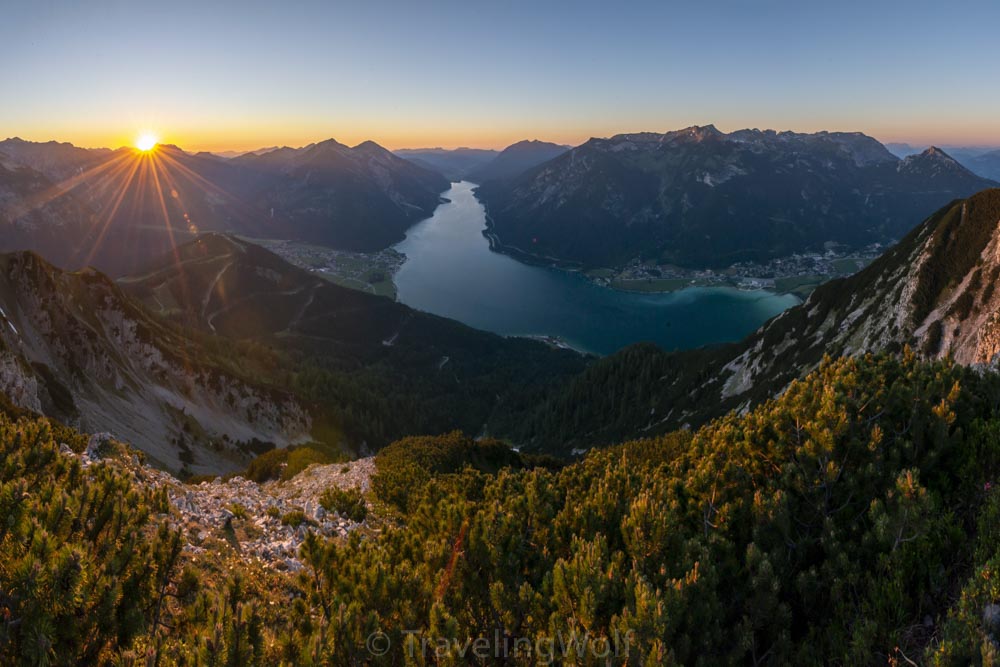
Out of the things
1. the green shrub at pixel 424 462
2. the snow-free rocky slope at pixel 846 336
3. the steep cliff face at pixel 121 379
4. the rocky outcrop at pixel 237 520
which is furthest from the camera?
the snow-free rocky slope at pixel 846 336

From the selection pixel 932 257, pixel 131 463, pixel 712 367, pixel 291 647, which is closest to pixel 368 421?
pixel 712 367

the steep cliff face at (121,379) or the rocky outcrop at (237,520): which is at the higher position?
the rocky outcrop at (237,520)

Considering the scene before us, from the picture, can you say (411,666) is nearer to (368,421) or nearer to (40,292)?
(40,292)

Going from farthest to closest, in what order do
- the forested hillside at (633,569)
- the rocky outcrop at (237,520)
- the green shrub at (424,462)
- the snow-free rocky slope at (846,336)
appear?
the snow-free rocky slope at (846,336) < the green shrub at (424,462) < the rocky outcrop at (237,520) < the forested hillside at (633,569)

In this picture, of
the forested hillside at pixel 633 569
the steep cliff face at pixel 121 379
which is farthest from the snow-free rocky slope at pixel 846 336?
the steep cliff face at pixel 121 379

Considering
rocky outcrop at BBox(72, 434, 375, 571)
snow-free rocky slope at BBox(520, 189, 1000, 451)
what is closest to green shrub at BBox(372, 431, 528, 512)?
rocky outcrop at BBox(72, 434, 375, 571)

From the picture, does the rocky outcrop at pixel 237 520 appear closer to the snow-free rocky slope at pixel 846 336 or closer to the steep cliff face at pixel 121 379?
the snow-free rocky slope at pixel 846 336
